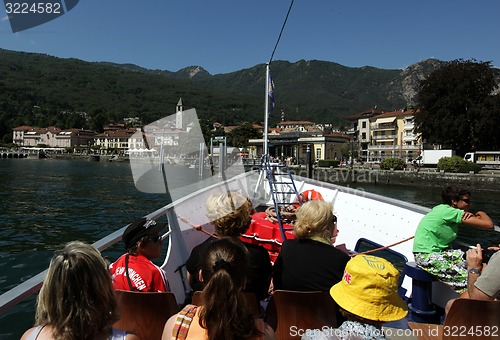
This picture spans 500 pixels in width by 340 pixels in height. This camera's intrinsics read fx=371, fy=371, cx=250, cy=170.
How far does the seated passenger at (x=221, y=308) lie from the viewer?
1.65m

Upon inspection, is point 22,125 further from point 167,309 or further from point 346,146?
point 167,309

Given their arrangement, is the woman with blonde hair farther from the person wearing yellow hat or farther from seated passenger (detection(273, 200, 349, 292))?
seated passenger (detection(273, 200, 349, 292))

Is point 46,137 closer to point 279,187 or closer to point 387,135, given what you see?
point 387,135

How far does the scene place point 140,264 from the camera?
265 centimetres

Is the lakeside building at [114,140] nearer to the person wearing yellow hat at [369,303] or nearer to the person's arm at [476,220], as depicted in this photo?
the person's arm at [476,220]

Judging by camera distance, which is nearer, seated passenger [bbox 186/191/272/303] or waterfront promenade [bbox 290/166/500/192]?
seated passenger [bbox 186/191/272/303]

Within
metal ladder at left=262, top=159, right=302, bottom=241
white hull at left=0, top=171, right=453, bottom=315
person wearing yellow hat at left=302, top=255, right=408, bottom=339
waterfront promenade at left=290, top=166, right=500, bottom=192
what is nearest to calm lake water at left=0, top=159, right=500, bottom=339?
white hull at left=0, top=171, right=453, bottom=315

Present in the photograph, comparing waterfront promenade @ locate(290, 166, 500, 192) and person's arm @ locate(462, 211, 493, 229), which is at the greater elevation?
person's arm @ locate(462, 211, 493, 229)

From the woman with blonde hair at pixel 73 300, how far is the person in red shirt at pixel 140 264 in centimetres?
97

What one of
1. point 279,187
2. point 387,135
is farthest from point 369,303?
point 387,135

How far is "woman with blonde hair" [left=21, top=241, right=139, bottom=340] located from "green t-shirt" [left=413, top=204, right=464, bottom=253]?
321 centimetres

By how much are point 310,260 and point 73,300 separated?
171 cm

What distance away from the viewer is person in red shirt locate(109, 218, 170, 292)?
8.41 feet

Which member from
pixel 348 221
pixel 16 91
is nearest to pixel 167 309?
pixel 348 221
